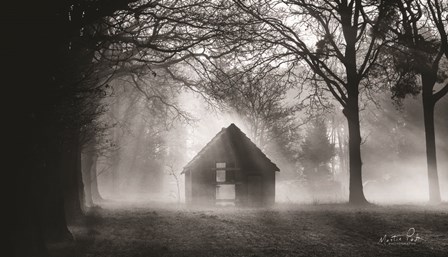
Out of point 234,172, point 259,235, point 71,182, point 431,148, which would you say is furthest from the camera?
point 234,172

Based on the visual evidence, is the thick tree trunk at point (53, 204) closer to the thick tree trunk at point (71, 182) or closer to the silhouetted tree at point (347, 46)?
the thick tree trunk at point (71, 182)

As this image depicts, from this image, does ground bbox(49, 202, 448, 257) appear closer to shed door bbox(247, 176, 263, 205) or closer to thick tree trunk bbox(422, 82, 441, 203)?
thick tree trunk bbox(422, 82, 441, 203)

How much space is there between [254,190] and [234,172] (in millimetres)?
1663

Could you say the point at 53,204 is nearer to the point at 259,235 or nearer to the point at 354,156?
the point at 259,235

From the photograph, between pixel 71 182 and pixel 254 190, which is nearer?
pixel 71 182

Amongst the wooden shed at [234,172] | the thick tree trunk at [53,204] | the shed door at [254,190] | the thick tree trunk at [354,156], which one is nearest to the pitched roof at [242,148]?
the wooden shed at [234,172]

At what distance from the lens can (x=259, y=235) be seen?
1255cm

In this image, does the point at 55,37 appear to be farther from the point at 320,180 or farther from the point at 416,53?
the point at 320,180

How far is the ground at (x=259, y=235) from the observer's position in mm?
10250

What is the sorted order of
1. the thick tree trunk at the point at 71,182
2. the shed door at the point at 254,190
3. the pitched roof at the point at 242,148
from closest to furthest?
the thick tree trunk at the point at 71,182, the shed door at the point at 254,190, the pitched roof at the point at 242,148

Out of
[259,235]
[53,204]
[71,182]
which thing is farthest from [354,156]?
[53,204]

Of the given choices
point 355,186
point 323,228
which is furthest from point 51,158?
point 355,186

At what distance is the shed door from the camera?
27875 millimetres

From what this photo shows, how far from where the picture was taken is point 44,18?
909 cm
